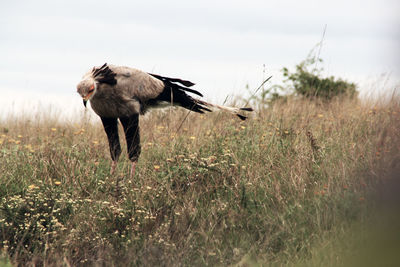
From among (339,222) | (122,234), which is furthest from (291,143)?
(122,234)

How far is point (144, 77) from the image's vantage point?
6172mm

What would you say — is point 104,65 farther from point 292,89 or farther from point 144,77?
point 292,89

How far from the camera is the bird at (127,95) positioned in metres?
5.75

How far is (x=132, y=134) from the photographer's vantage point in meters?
6.10

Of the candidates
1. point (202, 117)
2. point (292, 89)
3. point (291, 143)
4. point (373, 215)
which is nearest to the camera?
point (373, 215)

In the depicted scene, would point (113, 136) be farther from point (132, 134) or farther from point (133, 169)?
point (133, 169)

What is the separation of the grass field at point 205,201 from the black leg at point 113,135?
185 millimetres

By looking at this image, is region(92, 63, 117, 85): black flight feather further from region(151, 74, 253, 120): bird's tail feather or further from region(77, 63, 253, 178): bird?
region(151, 74, 253, 120): bird's tail feather

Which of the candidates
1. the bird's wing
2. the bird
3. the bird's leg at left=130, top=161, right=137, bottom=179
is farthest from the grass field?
the bird's wing

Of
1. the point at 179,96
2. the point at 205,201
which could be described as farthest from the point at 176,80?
the point at 205,201

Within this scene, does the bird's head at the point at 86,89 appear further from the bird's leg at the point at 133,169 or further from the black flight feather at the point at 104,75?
the bird's leg at the point at 133,169

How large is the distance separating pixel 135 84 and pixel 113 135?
77 cm

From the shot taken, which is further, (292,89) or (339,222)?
(292,89)

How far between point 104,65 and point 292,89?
5678 mm
